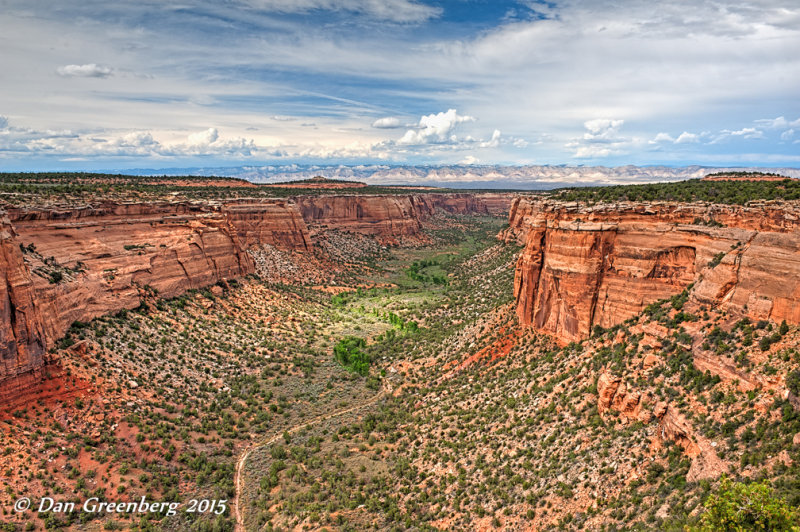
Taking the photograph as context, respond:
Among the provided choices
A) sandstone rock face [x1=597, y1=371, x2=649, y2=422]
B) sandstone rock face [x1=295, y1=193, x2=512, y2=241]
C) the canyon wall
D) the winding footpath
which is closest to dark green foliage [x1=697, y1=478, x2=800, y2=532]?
sandstone rock face [x1=597, y1=371, x2=649, y2=422]

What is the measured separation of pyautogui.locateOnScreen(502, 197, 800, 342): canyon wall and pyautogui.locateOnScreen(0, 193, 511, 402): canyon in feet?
118

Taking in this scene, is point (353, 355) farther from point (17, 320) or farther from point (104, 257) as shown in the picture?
point (17, 320)

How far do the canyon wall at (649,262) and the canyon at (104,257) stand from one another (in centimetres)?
3591

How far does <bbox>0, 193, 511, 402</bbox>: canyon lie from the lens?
29.0 m

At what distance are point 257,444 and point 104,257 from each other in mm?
25726

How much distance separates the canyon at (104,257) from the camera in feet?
95.2

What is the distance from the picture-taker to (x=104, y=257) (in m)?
45.0

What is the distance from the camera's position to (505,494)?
76.8 ft

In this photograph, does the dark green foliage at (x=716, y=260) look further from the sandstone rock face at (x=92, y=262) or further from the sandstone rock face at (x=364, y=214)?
the sandstone rock face at (x=364, y=214)

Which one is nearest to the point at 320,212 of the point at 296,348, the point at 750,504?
the point at 296,348

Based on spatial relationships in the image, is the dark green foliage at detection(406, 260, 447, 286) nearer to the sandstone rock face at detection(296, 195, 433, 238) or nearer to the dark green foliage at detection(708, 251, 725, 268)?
the sandstone rock face at detection(296, 195, 433, 238)

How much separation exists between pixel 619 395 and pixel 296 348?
120ft
